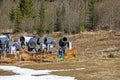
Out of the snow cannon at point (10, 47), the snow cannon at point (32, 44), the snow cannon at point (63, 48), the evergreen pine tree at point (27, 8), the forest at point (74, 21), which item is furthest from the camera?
the evergreen pine tree at point (27, 8)

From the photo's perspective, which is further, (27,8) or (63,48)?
(27,8)

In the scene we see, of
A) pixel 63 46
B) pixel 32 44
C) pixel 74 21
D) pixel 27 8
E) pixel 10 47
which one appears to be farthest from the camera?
pixel 27 8

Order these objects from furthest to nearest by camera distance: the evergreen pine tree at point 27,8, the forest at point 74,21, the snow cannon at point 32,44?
the evergreen pine tree at point 27,8, the forest at point 74,21, the snow cannon at point 32,44

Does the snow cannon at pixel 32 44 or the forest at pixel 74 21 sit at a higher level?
the snow cannon at pixel 32 44

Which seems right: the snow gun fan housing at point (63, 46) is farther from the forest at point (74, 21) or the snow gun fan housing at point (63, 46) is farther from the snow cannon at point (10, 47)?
the forest at point (74, 21)

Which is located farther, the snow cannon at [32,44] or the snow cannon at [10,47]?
the snow cannon at [32,44]

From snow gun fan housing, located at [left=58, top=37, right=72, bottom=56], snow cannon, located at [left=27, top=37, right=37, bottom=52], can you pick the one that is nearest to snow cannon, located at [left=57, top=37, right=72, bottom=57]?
snow gun fan housing, located at [left=58, top=37, right=72, bottom=56]

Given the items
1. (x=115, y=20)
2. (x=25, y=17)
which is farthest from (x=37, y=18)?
(x=115, y=20)

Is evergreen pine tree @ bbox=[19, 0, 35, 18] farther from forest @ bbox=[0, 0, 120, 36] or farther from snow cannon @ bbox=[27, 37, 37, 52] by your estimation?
snow cannon @ bbox=[27, 37, 37, 52]

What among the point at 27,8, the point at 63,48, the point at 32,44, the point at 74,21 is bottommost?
the point at 74,21

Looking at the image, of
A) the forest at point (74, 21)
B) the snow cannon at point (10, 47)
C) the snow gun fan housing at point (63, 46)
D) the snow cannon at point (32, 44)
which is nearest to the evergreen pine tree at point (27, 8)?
the forest at point (74, 21)

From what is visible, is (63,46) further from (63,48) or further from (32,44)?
(32,44)

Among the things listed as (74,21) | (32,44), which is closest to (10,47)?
(32,44)

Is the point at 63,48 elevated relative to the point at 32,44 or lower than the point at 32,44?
lower
